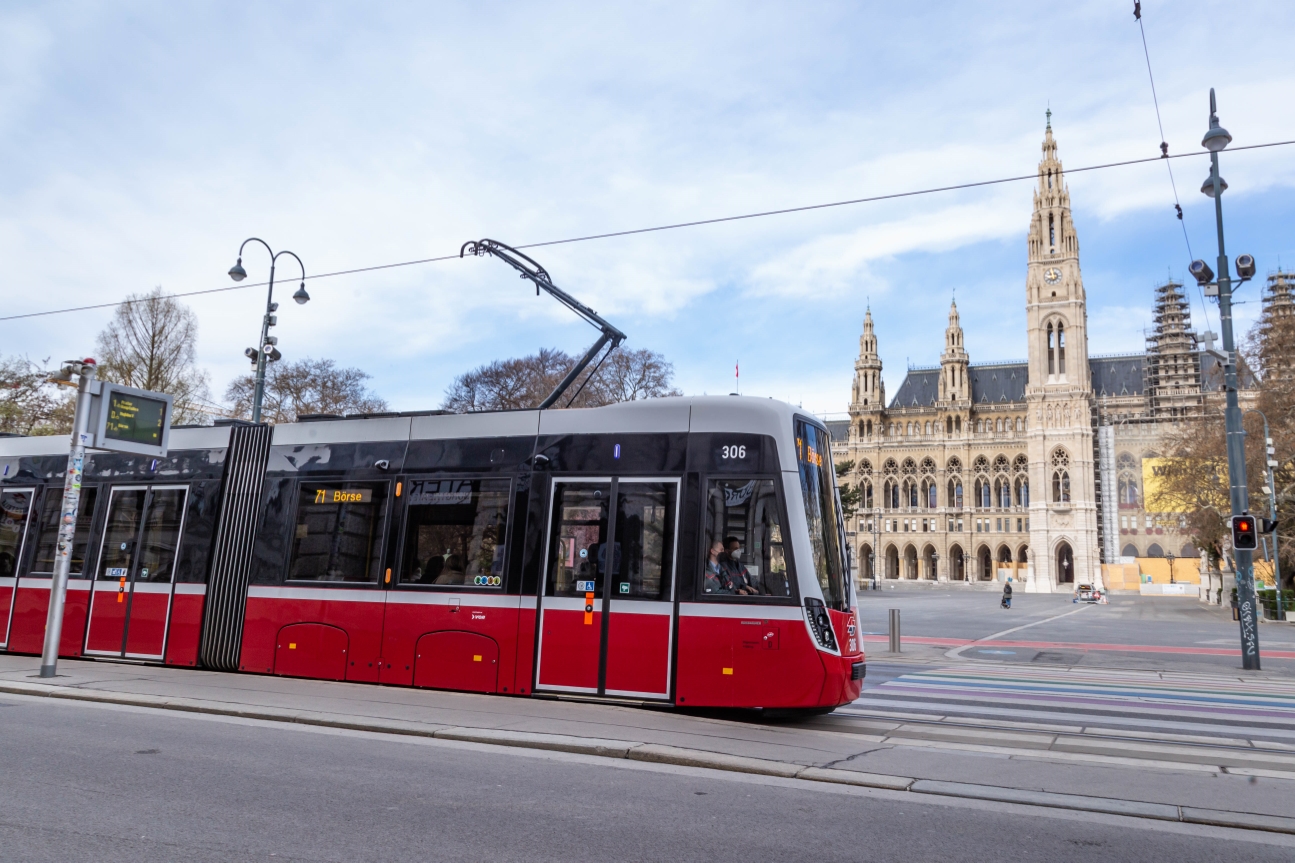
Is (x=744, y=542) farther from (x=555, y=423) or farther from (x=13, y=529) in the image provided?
(x=13, y=529)

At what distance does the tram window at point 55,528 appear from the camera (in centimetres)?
1271

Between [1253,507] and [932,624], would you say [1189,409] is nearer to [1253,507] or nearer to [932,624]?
[1253,507]

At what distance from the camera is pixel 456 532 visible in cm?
1036

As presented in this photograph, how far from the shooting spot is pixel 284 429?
11805 millimetres

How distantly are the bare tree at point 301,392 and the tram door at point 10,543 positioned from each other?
114ft

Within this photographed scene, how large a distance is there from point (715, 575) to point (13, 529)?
10779mm

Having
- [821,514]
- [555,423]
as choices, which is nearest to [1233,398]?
[821,514]

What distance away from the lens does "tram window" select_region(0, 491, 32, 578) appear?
1333 cm

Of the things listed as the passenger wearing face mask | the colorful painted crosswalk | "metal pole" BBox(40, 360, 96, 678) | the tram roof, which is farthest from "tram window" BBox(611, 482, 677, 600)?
"metal pole" BBox(40, 360, 96, 678)

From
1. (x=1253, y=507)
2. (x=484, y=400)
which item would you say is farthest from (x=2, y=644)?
(x=1253, y=507)

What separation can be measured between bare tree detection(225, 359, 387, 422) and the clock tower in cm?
8031

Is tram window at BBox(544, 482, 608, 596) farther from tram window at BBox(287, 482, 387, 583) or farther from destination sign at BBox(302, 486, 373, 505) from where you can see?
destination sign at BBox(302, 486, 373, 505)

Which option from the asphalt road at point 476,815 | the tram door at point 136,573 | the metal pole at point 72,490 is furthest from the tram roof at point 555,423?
the asphalt road at point 476,815

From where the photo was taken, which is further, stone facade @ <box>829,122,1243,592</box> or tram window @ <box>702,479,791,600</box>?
stone facade @ <box>829,122,1243,592</box>
